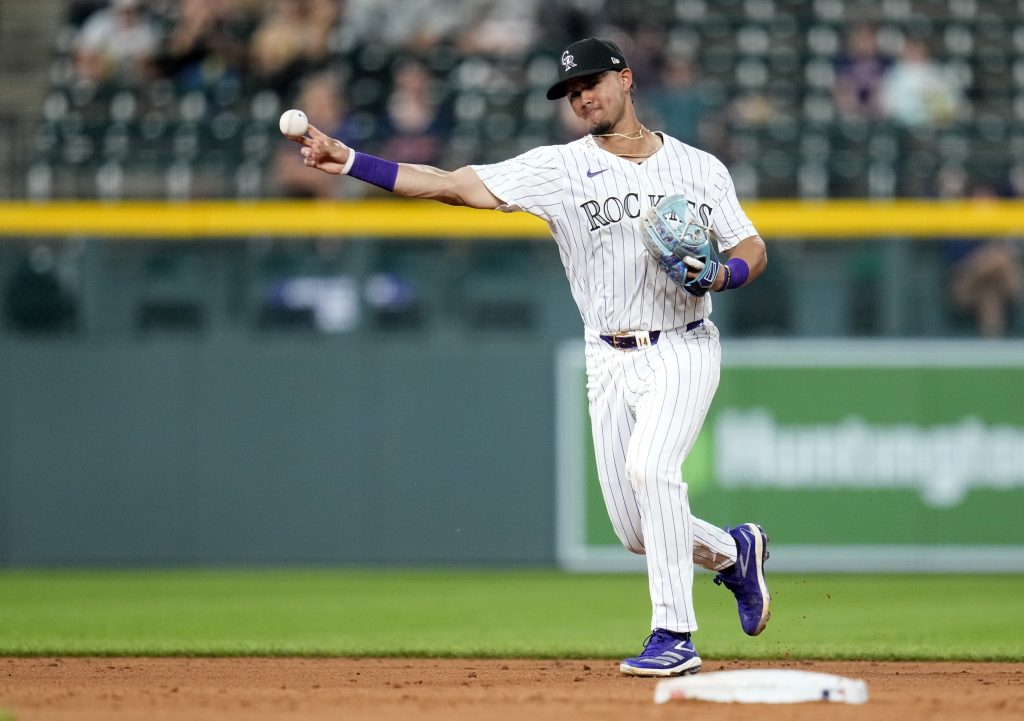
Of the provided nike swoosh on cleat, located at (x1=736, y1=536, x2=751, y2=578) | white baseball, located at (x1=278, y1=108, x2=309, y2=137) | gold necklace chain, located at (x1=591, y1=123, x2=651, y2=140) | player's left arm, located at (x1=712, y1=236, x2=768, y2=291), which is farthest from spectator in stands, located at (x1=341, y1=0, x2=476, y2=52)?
white baseball, located at (x1=278, y1=108, x2=309, y2=137)

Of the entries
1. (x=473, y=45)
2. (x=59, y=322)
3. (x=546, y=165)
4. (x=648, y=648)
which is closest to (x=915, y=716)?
(x=648, y=648)

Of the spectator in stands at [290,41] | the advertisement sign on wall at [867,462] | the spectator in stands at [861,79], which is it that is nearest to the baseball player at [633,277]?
the advertisement sign on wall at [867,462]

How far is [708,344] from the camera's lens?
18.0 ft

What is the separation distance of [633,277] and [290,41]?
6.90 metres

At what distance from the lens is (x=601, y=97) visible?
5.34 m

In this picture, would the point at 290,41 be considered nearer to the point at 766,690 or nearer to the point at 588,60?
the point at 588,60

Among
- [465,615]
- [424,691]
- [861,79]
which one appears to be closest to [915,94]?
[861,79]

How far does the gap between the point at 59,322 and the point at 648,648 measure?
238 inches

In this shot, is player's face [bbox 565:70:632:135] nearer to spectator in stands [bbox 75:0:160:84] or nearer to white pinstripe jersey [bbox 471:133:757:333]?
white pinstripe jersey [bbox 471:133:757:333]

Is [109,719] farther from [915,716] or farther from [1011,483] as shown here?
[1011,483]

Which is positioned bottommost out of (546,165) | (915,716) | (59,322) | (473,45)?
(915,716)

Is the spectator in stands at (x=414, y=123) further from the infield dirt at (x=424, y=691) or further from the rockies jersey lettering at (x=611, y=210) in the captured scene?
the rockies jersey lettering at (x=611, y=210)

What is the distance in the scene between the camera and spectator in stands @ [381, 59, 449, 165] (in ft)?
34.8

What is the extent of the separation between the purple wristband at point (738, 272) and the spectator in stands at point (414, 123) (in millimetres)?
5289
